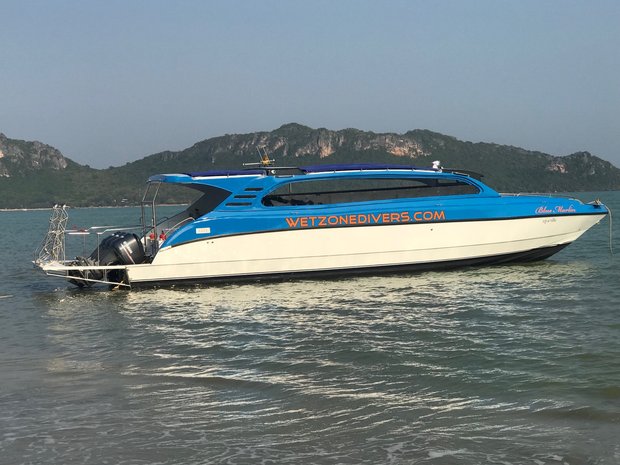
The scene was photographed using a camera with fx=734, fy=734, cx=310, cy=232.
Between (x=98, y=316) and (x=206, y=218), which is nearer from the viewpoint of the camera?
(x=98, y=316)

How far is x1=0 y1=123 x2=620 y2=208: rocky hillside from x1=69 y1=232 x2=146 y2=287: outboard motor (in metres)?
109

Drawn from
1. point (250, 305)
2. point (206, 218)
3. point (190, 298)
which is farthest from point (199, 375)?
point (206, 218)

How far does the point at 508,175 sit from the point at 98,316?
126115 millimetres

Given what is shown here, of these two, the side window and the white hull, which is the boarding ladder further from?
the side window

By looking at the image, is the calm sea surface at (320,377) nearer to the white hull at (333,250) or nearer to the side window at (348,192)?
the white hull at (333,250)

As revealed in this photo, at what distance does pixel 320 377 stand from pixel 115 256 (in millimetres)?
9522

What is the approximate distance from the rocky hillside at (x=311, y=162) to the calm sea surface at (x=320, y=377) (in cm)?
11126

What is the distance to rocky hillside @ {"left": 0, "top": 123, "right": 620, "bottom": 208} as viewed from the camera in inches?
5359

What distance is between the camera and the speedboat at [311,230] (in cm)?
1644

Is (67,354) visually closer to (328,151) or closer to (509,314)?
(509,314)

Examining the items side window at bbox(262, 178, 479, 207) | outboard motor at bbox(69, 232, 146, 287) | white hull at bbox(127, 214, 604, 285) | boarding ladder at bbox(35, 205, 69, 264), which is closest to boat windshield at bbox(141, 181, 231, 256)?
outboard motor at bbox(69, 232, 146, 287)

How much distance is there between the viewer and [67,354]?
9953mm

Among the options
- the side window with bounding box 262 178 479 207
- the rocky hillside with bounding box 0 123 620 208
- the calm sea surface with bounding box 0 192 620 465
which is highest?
the rocky hillside with bounding box 0 123 620 208

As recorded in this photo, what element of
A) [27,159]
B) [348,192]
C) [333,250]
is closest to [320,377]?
[333,250]
